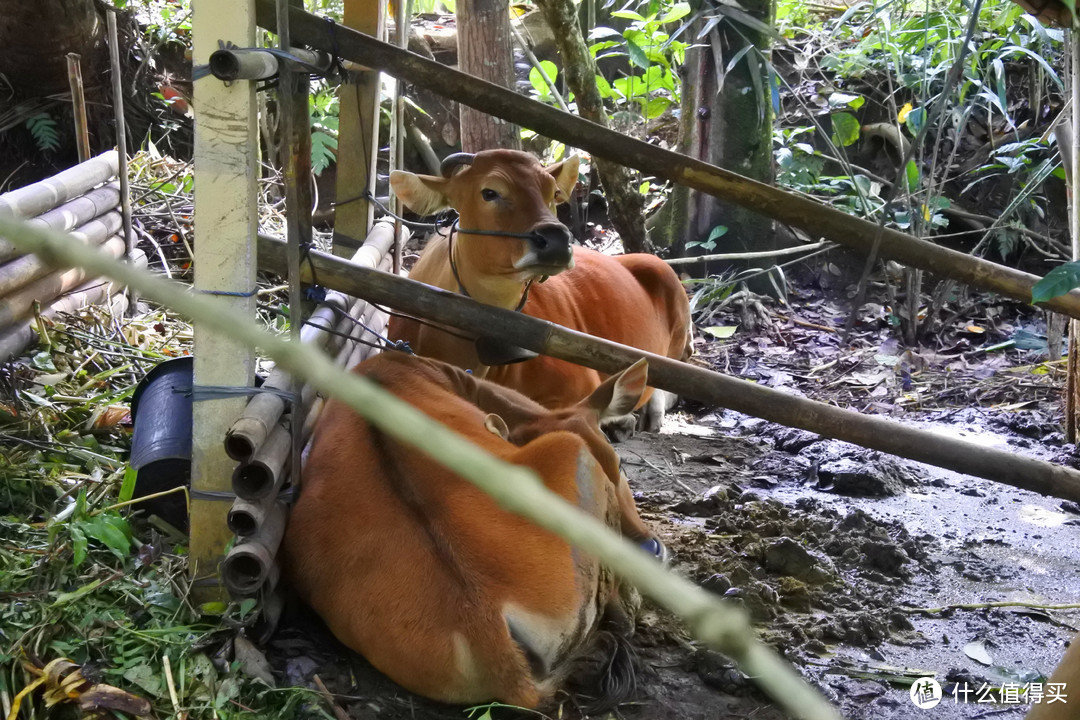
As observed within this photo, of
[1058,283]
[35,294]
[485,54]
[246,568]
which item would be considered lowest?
[35,294]

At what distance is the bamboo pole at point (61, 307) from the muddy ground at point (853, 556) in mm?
2754

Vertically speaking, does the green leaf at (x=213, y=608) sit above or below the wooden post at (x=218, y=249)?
below

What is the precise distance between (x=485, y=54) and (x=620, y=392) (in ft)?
12.8

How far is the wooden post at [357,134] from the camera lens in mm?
4777

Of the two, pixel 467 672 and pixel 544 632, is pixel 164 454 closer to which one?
pixel 467 672

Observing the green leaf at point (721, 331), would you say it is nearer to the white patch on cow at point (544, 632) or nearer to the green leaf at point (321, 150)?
the green leaf at point (321, 150)

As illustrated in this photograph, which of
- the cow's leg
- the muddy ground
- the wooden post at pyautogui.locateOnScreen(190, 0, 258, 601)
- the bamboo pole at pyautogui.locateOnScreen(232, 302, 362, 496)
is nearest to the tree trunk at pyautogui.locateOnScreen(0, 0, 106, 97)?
the cow's leg

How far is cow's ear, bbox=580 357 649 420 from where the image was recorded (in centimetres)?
317

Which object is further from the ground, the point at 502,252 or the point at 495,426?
the point at 502,252

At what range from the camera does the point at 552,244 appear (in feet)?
13.1

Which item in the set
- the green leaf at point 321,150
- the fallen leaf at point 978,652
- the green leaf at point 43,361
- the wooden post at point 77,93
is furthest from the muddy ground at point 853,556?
the green leaf at point 321,150

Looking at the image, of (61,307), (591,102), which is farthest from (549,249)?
(61,307)

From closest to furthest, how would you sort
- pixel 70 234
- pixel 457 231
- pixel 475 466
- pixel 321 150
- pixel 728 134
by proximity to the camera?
pixel 475 466 < pixel 457 231 < pixel 70 234 < pixel 728 134 < pixel 321 150

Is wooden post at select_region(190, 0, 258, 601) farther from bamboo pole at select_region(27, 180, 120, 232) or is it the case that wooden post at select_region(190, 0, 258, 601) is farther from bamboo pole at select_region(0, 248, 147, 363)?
bamboo pole at select_region(27, 180, 120, 232)
